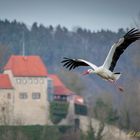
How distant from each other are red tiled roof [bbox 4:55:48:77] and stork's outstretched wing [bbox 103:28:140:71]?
53.3 meters

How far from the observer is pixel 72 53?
130875 mm

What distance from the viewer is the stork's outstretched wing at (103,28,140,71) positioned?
22.8 m

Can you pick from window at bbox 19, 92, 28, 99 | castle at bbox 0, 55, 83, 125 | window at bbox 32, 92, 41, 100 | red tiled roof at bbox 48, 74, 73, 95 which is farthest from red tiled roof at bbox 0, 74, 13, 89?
red tiled roof at bbox 48, 74, 73, 95

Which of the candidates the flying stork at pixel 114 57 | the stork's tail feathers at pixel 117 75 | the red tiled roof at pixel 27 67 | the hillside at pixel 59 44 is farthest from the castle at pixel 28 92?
the stork's tail feathers at pixel 117 75

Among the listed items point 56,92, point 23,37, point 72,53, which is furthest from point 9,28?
point 56,92

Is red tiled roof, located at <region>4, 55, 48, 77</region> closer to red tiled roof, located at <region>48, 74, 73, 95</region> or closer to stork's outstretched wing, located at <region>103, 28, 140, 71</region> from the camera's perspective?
red tiled roof, located at <region>48, 74, 73, 95</region>

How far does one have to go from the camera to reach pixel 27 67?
79.1 metres

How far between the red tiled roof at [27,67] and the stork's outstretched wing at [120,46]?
5327 centimetres

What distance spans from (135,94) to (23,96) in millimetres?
13455

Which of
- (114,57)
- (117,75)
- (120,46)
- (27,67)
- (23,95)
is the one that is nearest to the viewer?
(120,46)

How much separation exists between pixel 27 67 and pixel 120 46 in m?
56.0

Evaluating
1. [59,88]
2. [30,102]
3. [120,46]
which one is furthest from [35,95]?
[120,46]

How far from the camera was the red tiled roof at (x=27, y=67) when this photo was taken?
77688 millimetres

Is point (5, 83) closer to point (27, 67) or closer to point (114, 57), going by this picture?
point (27, 67)
